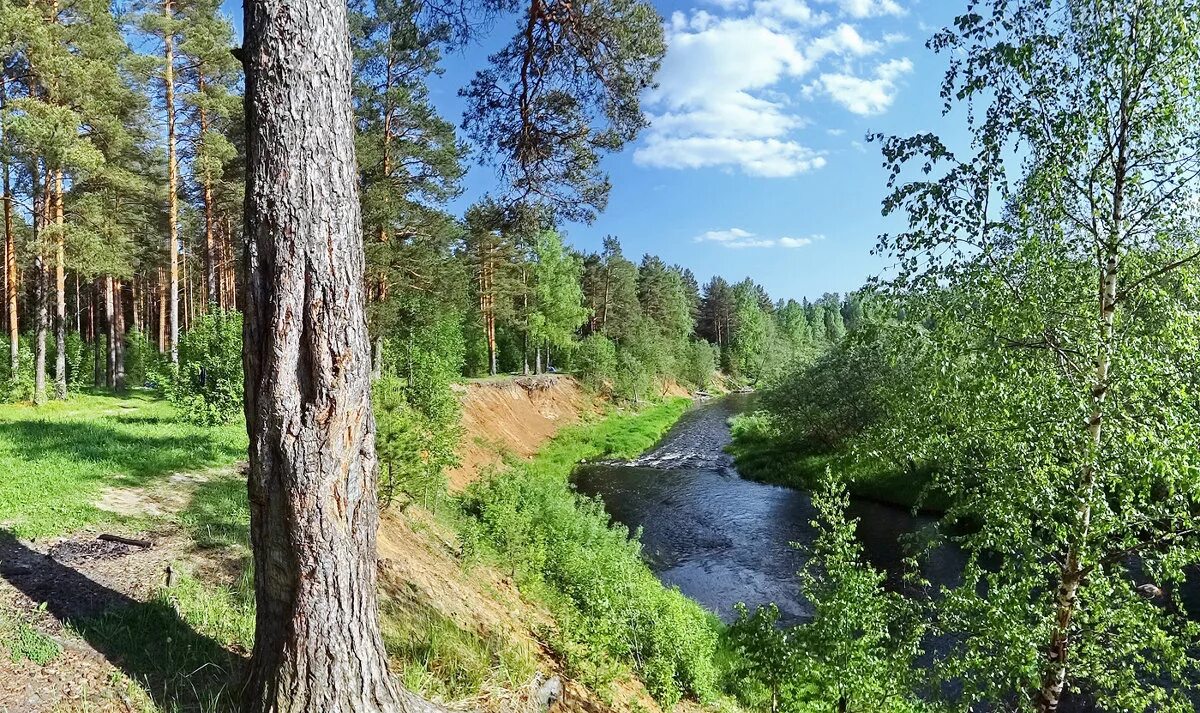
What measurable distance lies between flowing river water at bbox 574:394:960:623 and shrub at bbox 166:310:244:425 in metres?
8.20

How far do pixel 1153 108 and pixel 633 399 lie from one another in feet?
131

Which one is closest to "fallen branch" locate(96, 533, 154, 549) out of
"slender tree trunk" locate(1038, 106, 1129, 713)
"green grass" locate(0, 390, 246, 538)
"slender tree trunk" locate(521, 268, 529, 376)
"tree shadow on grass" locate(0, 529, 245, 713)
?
"green grass" locate(0, 390, 246, 538)

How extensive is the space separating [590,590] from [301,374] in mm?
5701

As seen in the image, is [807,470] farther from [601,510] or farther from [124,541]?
[124,541]

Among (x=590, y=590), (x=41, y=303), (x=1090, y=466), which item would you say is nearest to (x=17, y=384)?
(x=41, y=303)

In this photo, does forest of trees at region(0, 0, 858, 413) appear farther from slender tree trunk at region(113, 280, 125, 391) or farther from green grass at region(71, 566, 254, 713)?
green grass at region(71, 566, 254, 713)

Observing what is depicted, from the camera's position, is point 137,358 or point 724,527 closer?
point 724,527

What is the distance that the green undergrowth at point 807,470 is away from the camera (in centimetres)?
2102

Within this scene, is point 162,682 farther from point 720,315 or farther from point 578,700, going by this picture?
point 720,315

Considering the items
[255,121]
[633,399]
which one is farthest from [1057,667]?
[633,399]

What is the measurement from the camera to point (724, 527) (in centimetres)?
1956

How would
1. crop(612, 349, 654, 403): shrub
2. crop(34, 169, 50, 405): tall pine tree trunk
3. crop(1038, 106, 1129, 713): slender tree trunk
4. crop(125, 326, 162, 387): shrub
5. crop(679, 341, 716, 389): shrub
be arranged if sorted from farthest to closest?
crop(679, 341, 716, 389): shrub < crop(612, 349, 654, 403): shrub < crop(125, 326, 162, 387): shrub < crop(34, 169, 50, 405): tall pine tree trunk < crop(1038, 106, 1129, 713): slender tree trunk

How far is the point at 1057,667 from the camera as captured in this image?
18.5 ft

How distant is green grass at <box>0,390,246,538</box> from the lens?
6.46 metres
